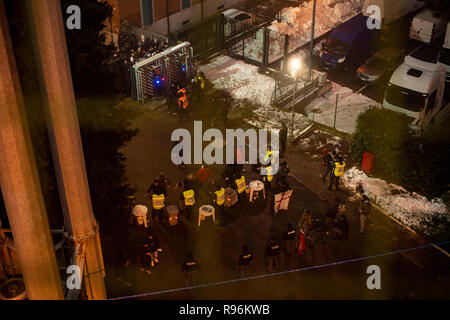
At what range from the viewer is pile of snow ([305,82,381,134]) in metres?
25.4

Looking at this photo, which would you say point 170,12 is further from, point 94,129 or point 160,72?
point 94,129

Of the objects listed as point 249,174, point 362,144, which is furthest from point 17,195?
point 362,144

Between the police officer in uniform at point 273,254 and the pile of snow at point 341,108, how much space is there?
9052 mm

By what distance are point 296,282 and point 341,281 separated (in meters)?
1.29

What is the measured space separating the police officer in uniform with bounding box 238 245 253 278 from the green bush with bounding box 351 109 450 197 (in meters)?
6.99

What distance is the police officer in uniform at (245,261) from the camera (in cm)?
→ 1611

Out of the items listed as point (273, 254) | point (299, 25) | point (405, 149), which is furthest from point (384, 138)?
point (299, 25)

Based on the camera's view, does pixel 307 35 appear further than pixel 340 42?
Yes

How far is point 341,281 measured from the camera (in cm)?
1723

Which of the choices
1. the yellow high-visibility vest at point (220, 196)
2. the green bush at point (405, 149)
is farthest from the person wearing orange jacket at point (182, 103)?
the green bush at point (405, 149)

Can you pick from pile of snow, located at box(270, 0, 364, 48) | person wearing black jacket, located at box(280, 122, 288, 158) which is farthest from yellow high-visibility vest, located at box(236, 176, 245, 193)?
pile of snow, located at box(270, 0, 364, 48)

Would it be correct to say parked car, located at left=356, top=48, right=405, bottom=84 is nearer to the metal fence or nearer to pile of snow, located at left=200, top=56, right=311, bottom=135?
pile of snow, located at left=200, top=56, right=311, bottom=135

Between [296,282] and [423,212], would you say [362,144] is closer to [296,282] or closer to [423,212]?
[423,212]

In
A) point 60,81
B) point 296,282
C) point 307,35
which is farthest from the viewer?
point 307,35
